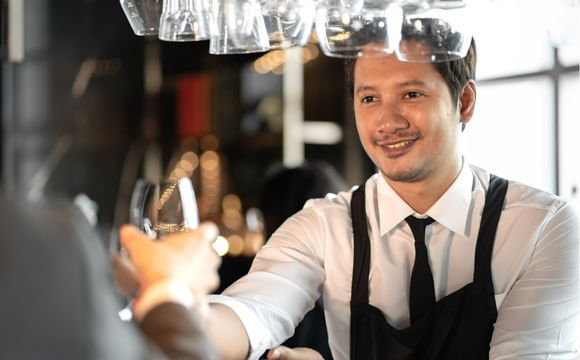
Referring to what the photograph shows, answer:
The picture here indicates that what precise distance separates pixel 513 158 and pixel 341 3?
241 centimetres

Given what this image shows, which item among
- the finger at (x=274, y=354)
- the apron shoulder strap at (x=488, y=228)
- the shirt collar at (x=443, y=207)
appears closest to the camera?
the finger at (x=274, y=354)

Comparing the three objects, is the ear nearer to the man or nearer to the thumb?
the man

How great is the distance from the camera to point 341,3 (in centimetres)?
160

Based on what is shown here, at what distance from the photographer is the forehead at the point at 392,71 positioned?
211 centimetres

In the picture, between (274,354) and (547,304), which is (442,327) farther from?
(274,354)

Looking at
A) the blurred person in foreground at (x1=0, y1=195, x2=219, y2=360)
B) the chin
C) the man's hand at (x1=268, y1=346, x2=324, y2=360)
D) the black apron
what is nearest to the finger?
the man's hand at (x1=268, y1=346, x2=324, y2=360)

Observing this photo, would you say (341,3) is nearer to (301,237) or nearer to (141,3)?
(141,3)

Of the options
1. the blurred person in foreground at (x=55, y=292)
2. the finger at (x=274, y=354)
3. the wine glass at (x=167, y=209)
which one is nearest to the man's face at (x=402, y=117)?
the wine glass at (x=167, y=209)

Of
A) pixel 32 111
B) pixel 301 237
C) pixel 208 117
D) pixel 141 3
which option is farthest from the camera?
pixel 208 117

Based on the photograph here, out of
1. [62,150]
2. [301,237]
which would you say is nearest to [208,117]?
[62,150]

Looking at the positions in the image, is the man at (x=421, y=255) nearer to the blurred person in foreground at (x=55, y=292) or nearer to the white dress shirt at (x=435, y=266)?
the white dress shirt at (x=435, y=266)

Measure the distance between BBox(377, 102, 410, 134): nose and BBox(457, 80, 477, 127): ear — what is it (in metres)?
0.22

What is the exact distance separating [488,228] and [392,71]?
1.32 feet

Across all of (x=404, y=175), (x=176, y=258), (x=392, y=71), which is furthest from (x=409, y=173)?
(x=176, y=258)
